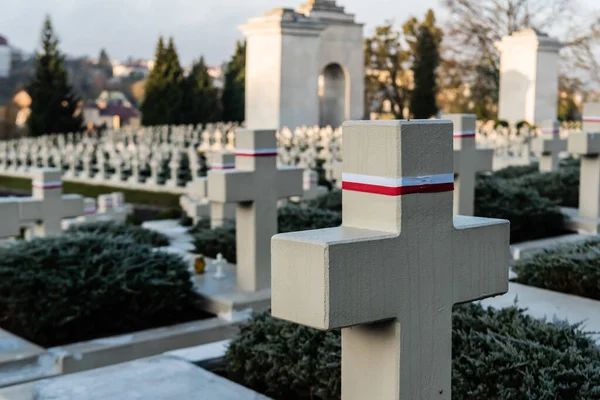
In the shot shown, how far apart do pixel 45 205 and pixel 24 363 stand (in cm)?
299

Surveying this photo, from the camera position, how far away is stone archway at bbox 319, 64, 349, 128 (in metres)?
29.9

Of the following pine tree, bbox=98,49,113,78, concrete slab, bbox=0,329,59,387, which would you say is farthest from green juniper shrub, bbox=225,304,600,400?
pine tree, bbox=98,49,113,78

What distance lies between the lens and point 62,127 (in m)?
34.1

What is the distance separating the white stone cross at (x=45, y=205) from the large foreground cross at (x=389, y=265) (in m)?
5.75

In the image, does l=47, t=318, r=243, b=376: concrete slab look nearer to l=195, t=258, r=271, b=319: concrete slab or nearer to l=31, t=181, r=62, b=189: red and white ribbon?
l=195, t=258, r=271, b=319: concrete slab

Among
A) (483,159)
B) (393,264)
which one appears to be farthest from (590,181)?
(393,264)

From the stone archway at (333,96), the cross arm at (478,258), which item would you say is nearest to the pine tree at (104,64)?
the stone archway at (333,96)

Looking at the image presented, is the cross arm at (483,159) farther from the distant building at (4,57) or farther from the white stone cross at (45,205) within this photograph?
the distant building at (4,57)

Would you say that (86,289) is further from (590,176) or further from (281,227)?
(590,176)

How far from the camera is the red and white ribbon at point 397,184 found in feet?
9.05

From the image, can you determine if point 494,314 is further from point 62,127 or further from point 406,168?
point 62,127

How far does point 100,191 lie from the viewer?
19250mm

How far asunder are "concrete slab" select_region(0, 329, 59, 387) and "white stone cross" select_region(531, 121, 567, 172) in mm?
9440

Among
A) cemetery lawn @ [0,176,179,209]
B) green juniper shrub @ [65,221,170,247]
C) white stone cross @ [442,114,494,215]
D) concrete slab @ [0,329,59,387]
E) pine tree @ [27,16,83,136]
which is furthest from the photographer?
pine tree @ [27,16,83,136]
